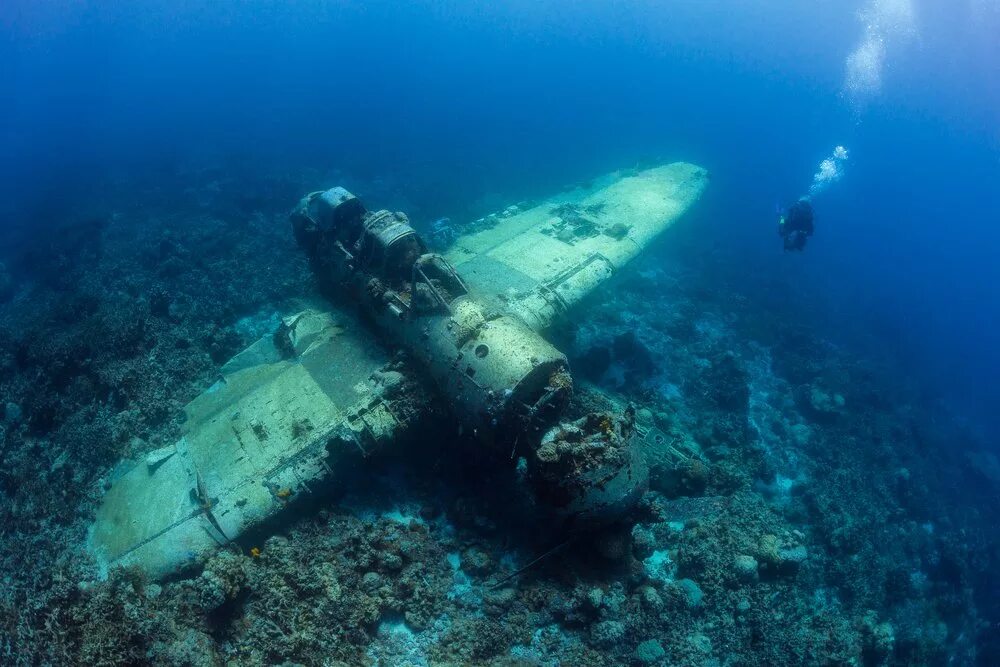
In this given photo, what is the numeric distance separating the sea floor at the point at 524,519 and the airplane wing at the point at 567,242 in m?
1.85

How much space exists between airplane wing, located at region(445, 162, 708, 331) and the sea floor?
1848 mm

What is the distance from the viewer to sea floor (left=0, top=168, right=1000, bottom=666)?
7.31 m

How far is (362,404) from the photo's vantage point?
9.52 meters

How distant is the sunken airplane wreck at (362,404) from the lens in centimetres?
796

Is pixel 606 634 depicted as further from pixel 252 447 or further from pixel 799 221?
pixel 799 221

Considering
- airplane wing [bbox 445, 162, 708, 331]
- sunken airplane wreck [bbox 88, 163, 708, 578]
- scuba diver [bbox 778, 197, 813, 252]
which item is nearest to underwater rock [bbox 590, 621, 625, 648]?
sunken airplane wreck [bbox 88, 163, 708, 578]

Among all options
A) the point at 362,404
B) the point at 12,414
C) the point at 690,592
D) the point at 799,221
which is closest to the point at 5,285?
the point at 12,414

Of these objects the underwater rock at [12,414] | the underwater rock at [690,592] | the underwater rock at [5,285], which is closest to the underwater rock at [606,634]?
the underwater rock at [690,592]

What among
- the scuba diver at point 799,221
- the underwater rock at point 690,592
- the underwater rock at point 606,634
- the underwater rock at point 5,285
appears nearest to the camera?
the underwater rock at point 606,634

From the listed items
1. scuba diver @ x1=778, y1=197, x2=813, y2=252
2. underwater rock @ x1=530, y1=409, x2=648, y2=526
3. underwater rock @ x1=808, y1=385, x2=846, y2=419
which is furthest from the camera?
scuba diver @ x1=778, y1=197, x2=813, y2=252

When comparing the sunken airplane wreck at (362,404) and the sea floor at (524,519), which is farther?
the sunken airplane wreck at (362,404)

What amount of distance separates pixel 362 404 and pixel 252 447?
2236 millimetres

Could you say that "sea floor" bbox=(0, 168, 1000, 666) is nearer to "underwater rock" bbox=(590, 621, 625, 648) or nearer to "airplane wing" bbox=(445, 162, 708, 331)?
"underwater rock" bbox=(590, 621, 625, 648)

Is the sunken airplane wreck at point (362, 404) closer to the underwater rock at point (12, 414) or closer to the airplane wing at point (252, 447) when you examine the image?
the airplane wing at point (252, 447)
